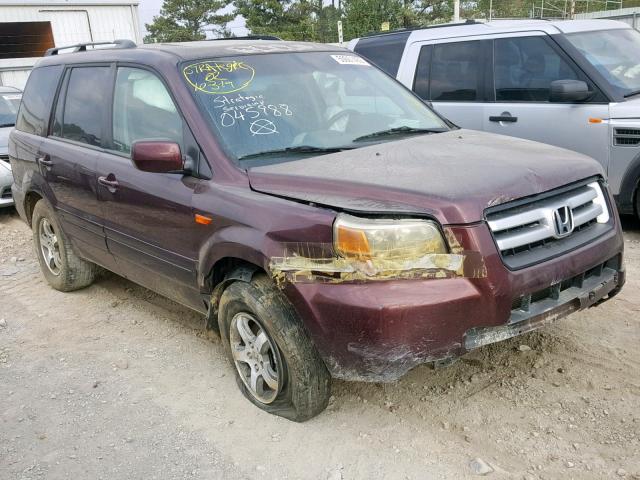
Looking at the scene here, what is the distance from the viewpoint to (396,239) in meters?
2.70

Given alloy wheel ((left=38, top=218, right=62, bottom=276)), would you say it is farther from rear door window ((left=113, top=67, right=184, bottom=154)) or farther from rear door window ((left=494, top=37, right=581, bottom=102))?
rear door window ((left=494, top=37, right=581, bottom=102))

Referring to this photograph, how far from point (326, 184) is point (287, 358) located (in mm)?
832

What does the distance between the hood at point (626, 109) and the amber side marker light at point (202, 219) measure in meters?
3.90

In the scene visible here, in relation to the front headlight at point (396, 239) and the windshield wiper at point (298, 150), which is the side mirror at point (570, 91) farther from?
the front headlight at point (396, 239)

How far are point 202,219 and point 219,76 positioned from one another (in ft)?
2.92

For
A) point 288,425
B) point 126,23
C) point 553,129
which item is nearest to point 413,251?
point 288,425

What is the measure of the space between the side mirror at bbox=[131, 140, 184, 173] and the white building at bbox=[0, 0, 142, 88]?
2719cm

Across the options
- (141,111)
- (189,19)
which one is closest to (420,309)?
(141,111)

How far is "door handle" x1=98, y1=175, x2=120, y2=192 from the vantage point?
159 inches

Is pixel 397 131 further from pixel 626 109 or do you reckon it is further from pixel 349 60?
pixel 626 109

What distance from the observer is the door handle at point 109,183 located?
4039mm

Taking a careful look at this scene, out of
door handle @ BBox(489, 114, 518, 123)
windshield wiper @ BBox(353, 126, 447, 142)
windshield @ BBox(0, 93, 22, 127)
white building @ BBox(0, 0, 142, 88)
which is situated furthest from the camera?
white building @ BBox(0, 0, 142, 88)

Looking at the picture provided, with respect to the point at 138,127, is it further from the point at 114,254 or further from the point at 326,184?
the point at 326,184

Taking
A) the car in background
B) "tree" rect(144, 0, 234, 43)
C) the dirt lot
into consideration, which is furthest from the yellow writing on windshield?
"tree" rect(144, 0, 234, 43)
